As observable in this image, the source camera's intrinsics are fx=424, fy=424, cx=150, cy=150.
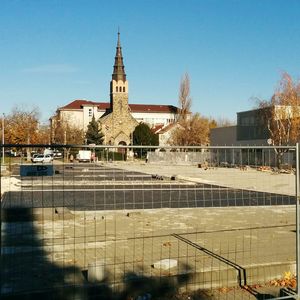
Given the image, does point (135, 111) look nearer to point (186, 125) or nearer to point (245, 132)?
point (186, 125)

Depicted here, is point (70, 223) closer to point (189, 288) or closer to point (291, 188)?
point (189, 288)

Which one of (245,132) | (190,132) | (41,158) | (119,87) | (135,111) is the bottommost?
(41,158)

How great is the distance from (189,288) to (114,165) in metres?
2.57

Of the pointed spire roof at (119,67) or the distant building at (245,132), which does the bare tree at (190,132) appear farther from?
the pointed spire roof at (119,67)

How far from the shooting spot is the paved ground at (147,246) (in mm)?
6203

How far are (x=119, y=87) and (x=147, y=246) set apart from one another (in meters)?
98.7

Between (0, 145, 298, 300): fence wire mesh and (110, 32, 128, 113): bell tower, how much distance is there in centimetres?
9109

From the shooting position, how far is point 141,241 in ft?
29.1

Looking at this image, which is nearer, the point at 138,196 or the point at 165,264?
the point at 165,264

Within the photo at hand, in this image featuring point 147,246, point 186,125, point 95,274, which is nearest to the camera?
point 95,274

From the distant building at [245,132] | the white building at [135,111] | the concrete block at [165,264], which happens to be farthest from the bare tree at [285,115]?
the white building at [135,111]

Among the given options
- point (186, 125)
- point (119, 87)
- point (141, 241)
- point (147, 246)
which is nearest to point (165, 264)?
point (147, 246)

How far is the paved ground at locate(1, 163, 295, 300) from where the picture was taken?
6203mm

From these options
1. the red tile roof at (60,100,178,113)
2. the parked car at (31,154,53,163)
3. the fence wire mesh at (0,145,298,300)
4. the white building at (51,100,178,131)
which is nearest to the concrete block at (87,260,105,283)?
the fence wire mesh at (0,145,298,300)
